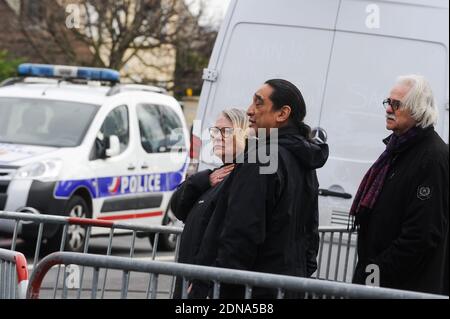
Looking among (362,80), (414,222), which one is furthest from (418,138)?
(362,80)

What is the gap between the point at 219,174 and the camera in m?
5.39

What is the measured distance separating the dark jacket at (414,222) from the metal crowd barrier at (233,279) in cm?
102

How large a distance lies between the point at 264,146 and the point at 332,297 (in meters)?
1.03

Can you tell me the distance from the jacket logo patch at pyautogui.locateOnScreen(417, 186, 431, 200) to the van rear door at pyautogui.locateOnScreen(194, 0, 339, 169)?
7.81 ft

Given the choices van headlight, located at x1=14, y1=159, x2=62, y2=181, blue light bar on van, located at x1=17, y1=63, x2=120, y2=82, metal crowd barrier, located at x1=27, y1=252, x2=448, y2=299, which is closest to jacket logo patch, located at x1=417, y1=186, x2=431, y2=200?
metal crowd barrier, located at x1=27, y1=252, x2=448, y2=299

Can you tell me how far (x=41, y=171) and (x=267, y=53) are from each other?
5.00 m

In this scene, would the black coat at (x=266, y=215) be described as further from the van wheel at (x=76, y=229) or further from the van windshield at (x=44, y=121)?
the van windshield at (x=44, y=121)

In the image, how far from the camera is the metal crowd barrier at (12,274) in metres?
5.14

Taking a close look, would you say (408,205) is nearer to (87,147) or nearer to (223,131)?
(223,131)

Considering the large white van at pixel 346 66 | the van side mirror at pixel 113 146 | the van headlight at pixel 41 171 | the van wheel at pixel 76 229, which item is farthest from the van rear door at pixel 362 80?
the van side mirror at pixel 113 146

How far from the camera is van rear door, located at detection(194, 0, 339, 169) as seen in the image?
772 centimetres

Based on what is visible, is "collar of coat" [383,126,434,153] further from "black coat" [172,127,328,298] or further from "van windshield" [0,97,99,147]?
"van windshield" [0,97,99,147]
